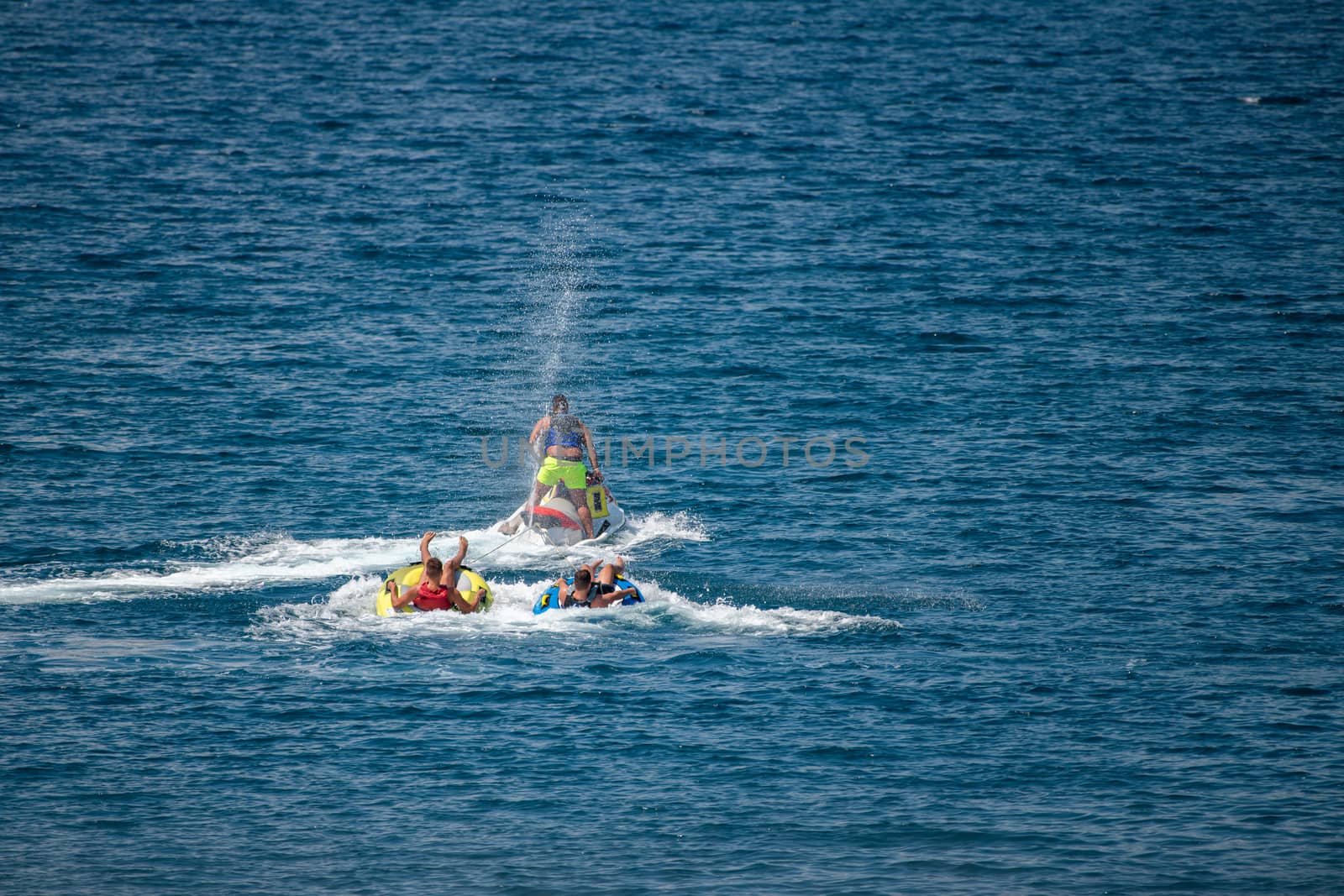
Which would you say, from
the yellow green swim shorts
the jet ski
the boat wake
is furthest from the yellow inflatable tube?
the yellow green swim shorts

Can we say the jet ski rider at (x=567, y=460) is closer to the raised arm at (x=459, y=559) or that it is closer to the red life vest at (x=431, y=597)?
the raised arm at (x=459, y=559)

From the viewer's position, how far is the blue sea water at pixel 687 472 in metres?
22.7

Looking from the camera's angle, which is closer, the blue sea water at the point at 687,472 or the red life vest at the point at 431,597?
the blue sea water at the point at 687,472

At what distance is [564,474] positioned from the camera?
113 ft

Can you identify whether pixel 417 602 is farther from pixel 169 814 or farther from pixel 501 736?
pixel 169 814

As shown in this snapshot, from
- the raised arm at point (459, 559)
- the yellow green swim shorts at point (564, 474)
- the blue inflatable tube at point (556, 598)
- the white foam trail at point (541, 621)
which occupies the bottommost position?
the white foam trail at point (541, 621)

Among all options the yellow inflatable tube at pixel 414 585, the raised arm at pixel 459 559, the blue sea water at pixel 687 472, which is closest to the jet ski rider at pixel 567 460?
the blue sea water at pixel 687 472

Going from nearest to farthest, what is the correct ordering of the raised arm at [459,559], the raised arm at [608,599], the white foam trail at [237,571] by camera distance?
the raised arm at [459,559], the raised arm at [608,599], the white foam trail at [237,571]

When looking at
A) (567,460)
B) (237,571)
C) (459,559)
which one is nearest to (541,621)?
(459,559)

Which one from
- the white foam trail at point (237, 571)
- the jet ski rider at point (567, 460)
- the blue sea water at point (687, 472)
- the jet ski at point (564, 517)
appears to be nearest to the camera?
the blue sea water at point (687, 472)

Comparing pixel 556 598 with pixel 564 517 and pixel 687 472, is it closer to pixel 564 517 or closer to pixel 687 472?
pixel 564 517

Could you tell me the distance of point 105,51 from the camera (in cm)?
8956

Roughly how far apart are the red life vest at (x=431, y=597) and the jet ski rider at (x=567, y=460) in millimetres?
5721

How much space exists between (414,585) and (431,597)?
553 mm
